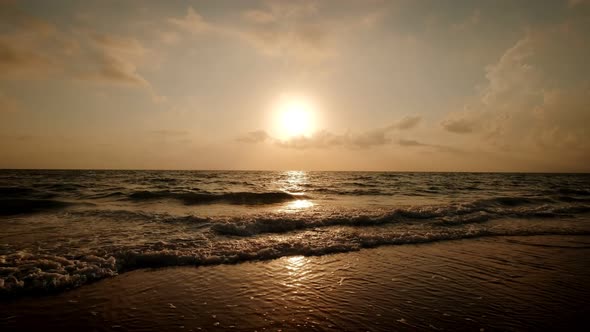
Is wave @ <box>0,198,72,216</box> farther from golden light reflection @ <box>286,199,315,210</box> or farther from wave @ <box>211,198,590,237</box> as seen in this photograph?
golden light reflection @ <box>286,199,315,210</box>

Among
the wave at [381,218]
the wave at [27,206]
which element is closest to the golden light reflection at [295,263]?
the wave at [381,218]

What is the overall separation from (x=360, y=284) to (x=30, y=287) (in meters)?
7.21

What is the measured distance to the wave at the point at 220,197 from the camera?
77.8 feet

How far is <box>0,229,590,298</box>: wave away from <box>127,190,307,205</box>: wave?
43.6 feet

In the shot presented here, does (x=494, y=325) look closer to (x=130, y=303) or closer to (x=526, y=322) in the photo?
(x=526, y=322)

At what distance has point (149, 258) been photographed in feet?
28.4

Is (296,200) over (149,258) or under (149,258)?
over

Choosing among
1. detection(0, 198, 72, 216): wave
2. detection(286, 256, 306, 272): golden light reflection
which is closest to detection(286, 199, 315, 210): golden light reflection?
detection(286, 256, 306, 272): golden light reflection

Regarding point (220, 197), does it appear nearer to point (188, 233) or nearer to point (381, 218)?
point (188, 233)

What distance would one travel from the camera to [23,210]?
715 inches

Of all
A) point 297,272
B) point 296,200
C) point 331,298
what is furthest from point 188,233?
point 296,200

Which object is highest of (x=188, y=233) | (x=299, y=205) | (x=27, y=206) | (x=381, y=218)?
(x=381, y=218)

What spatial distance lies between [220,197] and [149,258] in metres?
17.1

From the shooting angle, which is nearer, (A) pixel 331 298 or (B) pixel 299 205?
(A) pixel 331 298
